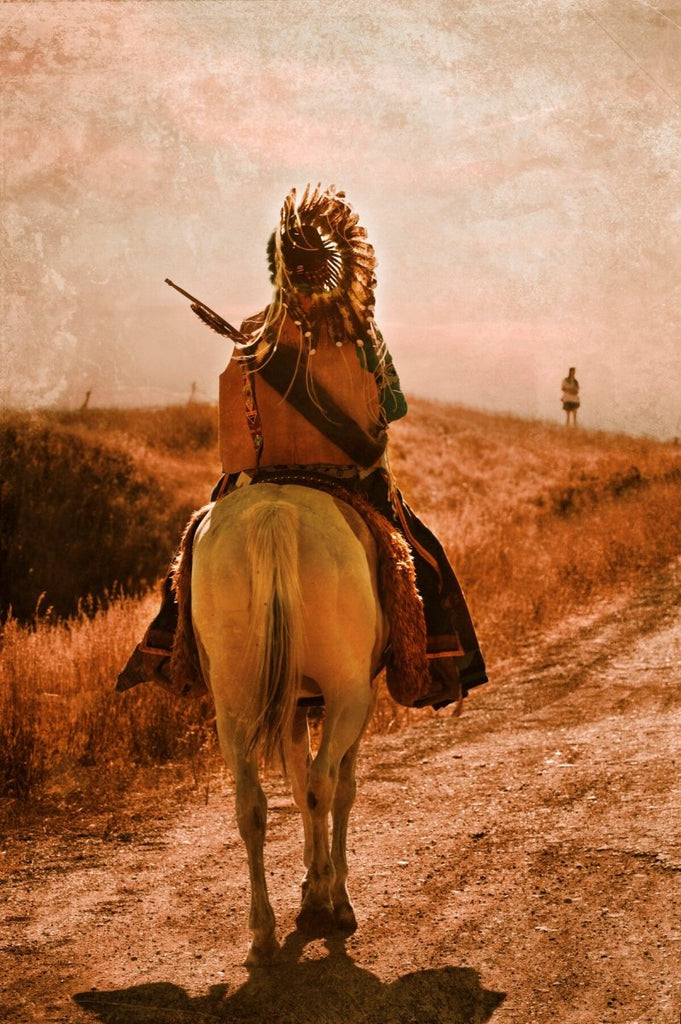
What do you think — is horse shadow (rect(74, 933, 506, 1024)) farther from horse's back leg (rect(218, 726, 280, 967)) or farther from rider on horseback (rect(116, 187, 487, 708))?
rider on horseback (rect(116, 187, 487, 708))

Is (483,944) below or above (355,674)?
below

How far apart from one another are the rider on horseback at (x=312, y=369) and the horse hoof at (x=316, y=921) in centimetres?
105

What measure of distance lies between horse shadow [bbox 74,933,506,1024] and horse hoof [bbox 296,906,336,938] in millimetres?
231

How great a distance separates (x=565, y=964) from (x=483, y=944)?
1.33 feet

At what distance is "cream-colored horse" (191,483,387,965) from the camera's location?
14.1ft

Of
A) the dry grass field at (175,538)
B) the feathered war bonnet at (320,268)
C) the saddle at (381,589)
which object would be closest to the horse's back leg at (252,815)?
the saddle at (381,589)

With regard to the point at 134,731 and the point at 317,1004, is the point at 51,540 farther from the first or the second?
the point at 317,1004

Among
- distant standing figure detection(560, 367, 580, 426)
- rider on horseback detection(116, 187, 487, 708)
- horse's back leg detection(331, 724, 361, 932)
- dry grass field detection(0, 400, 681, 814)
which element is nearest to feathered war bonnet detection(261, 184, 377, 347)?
rider on horseback detection(116, 187, 487, 708)

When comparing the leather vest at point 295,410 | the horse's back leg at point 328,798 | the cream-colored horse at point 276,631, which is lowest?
the horse's back leg at point 328,798

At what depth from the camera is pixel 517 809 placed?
697cm

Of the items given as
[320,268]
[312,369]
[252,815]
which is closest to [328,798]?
[252,815]

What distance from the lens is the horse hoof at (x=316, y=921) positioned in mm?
4867

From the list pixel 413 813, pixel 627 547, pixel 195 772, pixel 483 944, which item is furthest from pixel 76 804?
pixel 627 547

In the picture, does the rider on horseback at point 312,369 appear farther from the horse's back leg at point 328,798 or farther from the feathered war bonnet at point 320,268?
the horse's back leg at point 328,798
